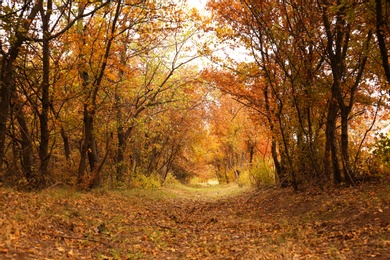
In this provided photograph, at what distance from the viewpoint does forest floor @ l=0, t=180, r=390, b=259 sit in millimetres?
5613

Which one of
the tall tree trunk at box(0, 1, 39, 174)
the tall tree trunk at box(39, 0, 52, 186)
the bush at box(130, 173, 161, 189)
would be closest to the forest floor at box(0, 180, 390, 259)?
the tall tree trunk at box(39, 0, 52, 186)

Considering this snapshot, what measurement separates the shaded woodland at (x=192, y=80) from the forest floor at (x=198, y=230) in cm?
179

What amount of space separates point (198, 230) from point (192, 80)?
10.9 metres

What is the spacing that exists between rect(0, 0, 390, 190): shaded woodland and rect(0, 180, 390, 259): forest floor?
179 cm

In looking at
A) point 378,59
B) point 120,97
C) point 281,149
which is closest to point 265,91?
point 281,149

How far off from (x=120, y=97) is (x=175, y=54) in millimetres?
3826

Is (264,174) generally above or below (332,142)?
below

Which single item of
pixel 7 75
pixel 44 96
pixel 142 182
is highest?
pixel 7 75

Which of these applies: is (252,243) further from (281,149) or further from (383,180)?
(281,149)

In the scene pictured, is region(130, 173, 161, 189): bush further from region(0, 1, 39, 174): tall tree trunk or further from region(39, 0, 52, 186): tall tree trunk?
region(0, 1, 39, 174): tall tree trunk

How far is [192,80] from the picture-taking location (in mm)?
18547

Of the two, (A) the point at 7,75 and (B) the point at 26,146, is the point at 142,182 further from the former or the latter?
(A) the point at 7,75

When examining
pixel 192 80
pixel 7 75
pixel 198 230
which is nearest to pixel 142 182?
pixel 192 80

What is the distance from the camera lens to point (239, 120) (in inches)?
1105
